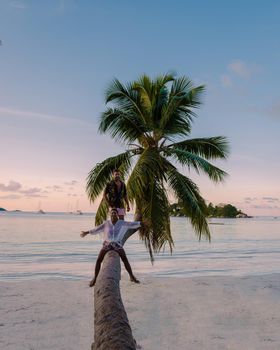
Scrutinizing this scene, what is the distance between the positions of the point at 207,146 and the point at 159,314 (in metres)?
7.43

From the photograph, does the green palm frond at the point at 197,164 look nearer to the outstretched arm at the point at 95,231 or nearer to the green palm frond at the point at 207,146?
the green palm frond at the point at 207,146

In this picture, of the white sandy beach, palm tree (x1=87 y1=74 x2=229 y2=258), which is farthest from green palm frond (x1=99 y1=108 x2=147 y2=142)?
the white sandy beach

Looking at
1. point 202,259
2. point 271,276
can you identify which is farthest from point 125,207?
point 202,259

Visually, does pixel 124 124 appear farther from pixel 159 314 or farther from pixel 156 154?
pixel 159 314

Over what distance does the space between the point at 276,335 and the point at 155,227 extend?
213 inches

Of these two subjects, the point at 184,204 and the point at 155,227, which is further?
the point at 184,204

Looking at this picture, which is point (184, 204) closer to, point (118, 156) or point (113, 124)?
point (118, 156)

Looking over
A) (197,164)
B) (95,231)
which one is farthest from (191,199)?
(95,231)

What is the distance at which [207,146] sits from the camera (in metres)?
15.0

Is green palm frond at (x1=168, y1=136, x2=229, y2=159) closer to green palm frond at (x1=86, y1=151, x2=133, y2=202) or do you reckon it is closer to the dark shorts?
green palm frond at (x1=86, y1=151, x2=133, y2=202)

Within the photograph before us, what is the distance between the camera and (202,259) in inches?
1030

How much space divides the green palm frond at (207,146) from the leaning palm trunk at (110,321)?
9.05 meters

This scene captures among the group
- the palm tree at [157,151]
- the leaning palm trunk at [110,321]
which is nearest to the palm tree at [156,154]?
the palm tree at [157,151]

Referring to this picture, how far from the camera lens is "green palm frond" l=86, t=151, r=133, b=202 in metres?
14.2
